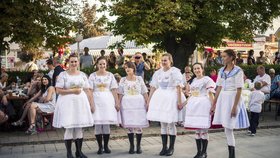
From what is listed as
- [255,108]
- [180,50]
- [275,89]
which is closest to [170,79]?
[255,108]

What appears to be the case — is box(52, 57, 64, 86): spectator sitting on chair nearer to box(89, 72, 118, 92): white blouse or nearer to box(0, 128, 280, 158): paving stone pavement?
box(0, 128, 280, 158): paving stone pavement

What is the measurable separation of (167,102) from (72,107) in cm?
186

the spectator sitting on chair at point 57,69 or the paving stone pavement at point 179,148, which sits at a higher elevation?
the spectator sitting on chair at point 57,69

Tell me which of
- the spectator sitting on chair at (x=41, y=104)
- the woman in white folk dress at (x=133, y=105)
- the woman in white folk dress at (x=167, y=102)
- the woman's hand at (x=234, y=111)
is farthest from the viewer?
the spectator sitting on chair at (x=41, y=104)

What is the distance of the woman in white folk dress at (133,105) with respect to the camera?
813cm

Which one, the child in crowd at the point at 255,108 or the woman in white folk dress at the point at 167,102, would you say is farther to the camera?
the child in crowd at the point at 255,108

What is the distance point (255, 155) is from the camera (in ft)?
25.7

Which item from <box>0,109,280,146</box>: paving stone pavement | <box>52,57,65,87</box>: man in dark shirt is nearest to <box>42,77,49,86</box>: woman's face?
<box>52,57,65,87</box>: man in dark shirt

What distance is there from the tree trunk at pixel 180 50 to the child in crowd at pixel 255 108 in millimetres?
6842

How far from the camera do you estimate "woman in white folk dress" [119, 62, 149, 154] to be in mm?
8133

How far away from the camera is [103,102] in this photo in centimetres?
802

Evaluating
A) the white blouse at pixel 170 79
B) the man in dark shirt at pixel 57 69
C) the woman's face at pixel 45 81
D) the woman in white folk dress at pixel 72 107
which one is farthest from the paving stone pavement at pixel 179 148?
the man in dark shirt at pixel 57 69

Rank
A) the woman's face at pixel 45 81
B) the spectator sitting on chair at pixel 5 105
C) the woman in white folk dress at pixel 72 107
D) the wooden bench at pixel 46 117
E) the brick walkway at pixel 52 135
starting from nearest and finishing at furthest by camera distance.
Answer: the woman in white folk dress at pixel 72 107 → the brick walkway at pixel 52 135 → the spectator sitting on chair at pixel 5 105 → the wooden bench at pixel 46 117 → the woman's face at pixel 45 81

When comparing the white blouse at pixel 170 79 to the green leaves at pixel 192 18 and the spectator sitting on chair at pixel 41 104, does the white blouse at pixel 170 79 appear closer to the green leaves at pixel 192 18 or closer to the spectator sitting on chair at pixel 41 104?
the spectator sitting on chair at pixel 41 104
